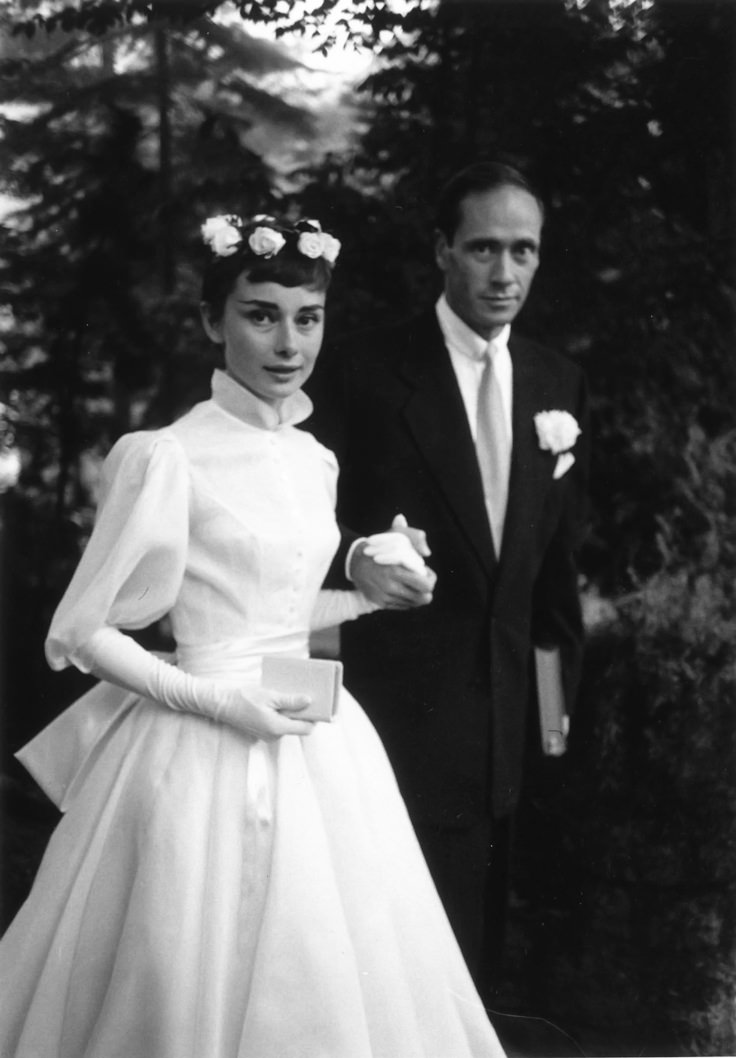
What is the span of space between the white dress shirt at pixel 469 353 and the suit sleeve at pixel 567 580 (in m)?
0.22

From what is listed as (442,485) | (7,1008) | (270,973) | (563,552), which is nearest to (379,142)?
(442,485)

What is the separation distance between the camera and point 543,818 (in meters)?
3.04

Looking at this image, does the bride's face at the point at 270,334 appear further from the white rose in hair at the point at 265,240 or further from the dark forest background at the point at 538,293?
the dark forest background at the point at 538,293

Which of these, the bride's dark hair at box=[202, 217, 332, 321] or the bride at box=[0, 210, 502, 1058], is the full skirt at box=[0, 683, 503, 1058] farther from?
the bride's dark hair at box=[202, 217, 332, 321]

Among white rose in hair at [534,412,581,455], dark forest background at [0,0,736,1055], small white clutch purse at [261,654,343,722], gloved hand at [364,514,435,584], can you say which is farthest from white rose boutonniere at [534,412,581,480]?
small white clutch purse at [261,654,343,722]

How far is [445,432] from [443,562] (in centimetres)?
31

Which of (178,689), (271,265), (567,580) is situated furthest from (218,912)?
(271,265)

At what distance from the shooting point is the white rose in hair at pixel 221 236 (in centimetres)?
256

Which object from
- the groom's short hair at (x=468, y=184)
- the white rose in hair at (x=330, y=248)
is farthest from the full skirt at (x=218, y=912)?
the groom's short hair at (x=468, y=184)

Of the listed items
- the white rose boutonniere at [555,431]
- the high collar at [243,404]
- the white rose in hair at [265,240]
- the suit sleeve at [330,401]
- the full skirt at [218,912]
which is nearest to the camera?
the full skirt at [218,912]

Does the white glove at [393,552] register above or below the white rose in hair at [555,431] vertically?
below

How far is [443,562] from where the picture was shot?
9.48ft

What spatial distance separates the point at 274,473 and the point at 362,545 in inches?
10.1

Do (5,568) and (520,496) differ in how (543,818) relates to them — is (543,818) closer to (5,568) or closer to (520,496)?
(520,496)
